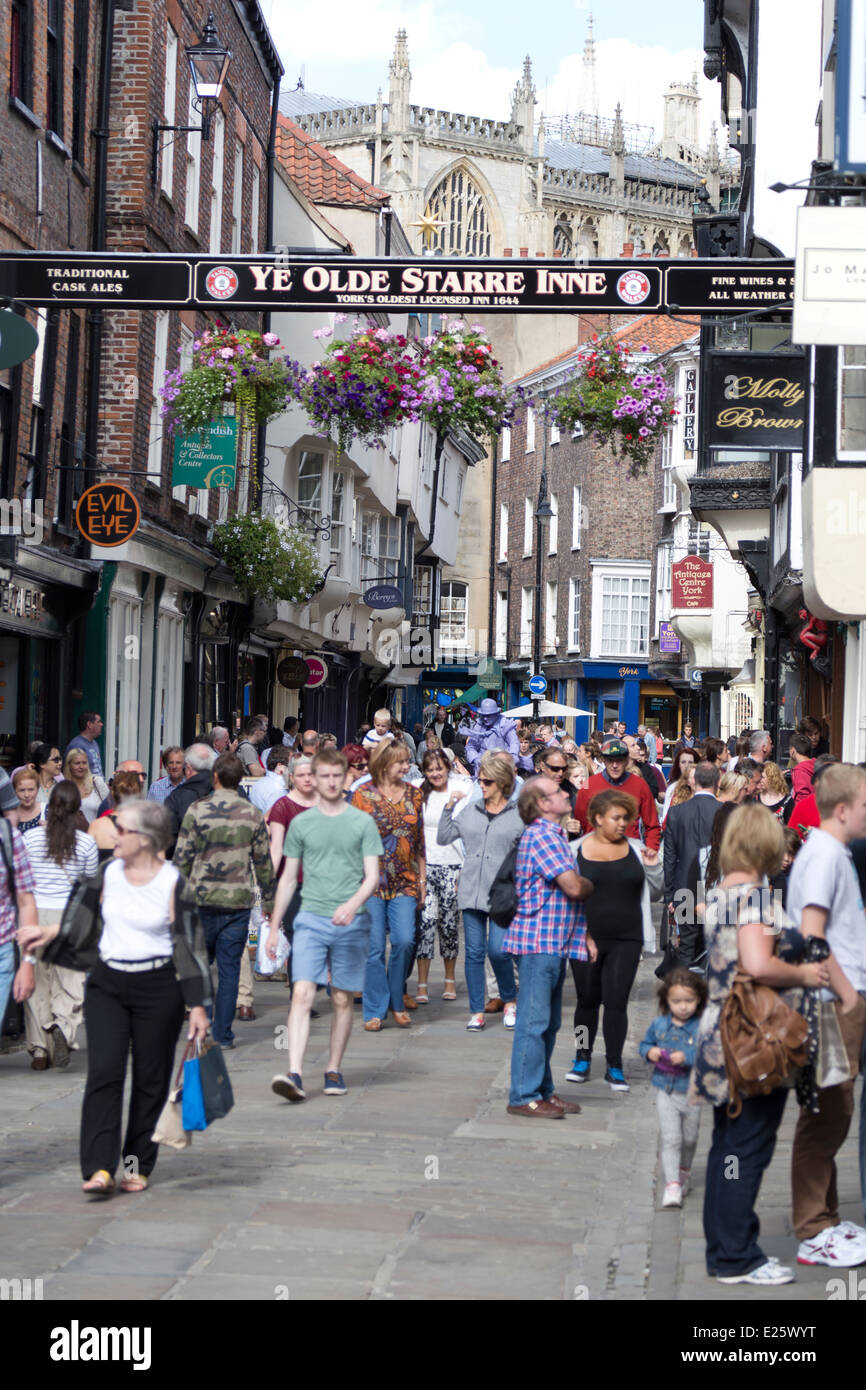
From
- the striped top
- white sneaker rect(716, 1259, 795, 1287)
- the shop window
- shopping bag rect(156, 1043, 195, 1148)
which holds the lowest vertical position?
white sneaker rect(716, 1259, 795, 1287)

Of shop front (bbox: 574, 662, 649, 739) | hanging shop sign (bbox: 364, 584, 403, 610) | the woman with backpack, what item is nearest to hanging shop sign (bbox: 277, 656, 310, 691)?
hanging shop sign (bbox: 364, 584, 403, 610)

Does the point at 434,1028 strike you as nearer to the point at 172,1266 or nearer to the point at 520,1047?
the point at 520,1047

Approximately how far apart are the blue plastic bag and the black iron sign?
26.4 ft

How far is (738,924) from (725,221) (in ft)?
68.7

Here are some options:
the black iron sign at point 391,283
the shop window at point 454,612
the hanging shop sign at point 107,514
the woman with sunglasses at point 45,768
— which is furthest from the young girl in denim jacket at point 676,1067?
the shop window at point 454,612

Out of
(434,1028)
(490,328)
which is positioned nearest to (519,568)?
(490,328)

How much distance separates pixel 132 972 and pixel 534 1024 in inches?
102

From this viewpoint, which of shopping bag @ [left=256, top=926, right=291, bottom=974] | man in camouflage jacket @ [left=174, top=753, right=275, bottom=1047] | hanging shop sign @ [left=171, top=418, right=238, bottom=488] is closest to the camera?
man in camouflage jacket @ [left=174, top=753, right=275, bottom=1047]

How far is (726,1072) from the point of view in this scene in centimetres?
621

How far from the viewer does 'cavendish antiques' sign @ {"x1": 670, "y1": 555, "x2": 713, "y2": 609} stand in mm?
47219

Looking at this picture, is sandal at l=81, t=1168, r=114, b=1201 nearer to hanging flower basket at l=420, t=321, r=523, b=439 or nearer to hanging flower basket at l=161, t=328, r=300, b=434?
hanging flower basket at l=420, t=321, r=523, b=439

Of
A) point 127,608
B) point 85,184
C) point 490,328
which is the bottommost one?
point 127,608

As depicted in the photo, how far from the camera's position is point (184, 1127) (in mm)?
7371

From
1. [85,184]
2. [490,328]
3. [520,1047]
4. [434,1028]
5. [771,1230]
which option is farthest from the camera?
[490,328]
